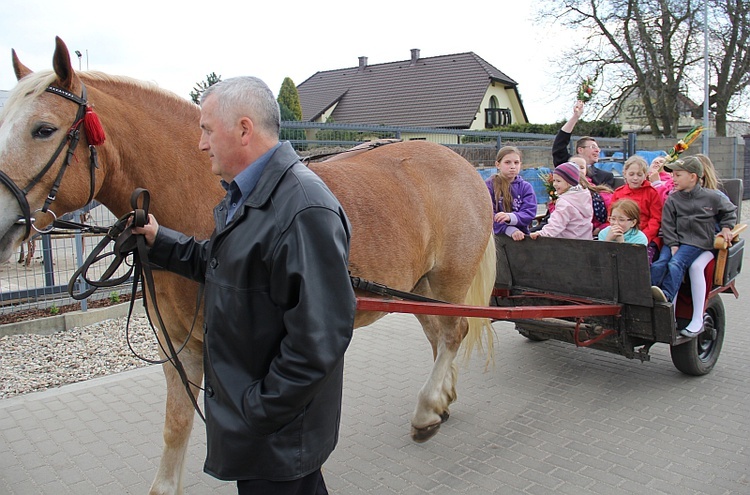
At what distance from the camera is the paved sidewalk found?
128 inches

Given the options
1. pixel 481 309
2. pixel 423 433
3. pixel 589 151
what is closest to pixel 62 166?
pixel 481 309

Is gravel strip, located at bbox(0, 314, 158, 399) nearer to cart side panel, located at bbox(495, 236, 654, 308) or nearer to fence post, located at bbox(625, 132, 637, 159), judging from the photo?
cart side panel, located at bbox(495, 236, 654, 308)

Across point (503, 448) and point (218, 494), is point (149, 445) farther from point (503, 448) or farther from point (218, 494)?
point (503, 448)

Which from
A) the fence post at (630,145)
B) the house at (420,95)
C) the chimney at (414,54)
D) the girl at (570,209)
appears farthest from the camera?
the chimney at (414,54)

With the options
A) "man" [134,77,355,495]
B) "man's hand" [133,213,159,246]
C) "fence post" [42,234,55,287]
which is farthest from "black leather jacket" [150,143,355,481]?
"fence post" [42,234,55,287]

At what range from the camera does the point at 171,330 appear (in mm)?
2621

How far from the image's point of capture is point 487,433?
388 centimetres

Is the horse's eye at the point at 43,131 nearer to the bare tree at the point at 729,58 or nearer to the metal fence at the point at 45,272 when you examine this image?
the metal fence at the point at 45,272

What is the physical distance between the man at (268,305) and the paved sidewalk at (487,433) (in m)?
1.72

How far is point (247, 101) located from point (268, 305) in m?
0.58

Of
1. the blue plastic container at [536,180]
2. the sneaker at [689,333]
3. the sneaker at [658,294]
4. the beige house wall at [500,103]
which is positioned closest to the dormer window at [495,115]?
the beige house wall at [500,103]

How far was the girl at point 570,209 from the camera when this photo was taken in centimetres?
462

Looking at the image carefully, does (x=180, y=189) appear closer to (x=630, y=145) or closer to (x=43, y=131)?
(x=43, y=131)

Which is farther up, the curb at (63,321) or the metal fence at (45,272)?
the metal fence at (45,272)
